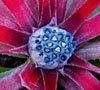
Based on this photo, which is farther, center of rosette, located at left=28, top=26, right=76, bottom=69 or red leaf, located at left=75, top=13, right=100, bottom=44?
red leaf, located at left=75, top=13, right=100, bottom=44

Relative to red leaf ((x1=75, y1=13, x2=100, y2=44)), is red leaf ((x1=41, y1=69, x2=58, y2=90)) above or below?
below

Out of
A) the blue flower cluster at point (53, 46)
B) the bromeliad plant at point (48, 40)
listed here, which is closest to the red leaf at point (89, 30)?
the bromeliad plant at point (48, 40)

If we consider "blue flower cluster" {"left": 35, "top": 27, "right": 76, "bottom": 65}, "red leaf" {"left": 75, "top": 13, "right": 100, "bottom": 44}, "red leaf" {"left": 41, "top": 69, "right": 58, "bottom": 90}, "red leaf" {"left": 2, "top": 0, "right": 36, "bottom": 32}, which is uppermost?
"red leaf" {"left": 2, "top": 0, "right": 36, "bottom": 32}

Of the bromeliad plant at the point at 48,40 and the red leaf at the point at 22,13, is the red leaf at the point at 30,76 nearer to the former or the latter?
the bromeliad plant at the point at 48,40

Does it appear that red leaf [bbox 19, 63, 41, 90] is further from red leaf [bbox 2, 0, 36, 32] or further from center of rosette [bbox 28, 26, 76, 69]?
red leaf [bbox 2, 0, 36, 32]

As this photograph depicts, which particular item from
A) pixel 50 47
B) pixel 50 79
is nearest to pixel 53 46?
pixel 50 47

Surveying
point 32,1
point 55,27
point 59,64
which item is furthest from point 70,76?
point 32,1

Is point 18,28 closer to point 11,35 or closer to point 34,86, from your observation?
point 11,35

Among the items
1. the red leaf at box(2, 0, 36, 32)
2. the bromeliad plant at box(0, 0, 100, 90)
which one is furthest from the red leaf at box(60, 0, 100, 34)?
the red leaf at box(2, 0, 36, 32)
